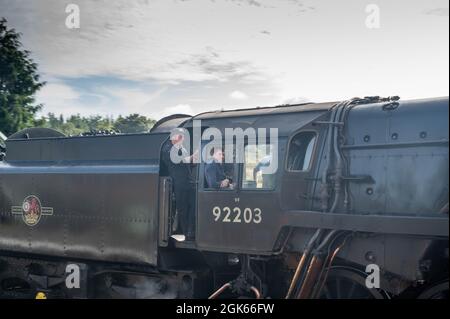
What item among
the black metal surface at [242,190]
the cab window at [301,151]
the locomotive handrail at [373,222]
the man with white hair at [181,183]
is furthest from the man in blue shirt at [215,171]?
the locomotive handrail at [373,222]

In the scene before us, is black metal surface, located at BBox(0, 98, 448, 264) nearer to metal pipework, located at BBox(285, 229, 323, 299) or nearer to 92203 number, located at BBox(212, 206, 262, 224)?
92203 number, located at BBox(212, 206, 262, 224)

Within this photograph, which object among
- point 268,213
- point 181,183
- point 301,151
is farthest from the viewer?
point 181,183

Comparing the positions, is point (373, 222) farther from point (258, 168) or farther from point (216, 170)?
point (216, 170)

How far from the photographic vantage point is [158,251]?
7812mm

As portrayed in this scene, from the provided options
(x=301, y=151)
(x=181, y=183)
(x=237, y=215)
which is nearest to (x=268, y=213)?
(x=237, y=215)

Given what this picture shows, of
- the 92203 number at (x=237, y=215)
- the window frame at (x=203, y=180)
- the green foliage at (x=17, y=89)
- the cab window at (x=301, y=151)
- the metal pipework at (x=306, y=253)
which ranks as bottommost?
the metal pipework at (x=306, y=253)

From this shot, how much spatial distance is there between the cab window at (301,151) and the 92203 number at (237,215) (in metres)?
0.68

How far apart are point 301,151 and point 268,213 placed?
835 millimetres

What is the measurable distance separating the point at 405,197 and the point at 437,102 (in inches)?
42.3

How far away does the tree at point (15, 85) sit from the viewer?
70.2 ft

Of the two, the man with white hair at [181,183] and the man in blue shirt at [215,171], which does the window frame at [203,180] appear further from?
the man with white hair at [181,183]

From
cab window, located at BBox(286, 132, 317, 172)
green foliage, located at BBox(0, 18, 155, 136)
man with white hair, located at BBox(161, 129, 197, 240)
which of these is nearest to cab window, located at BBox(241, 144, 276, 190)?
cab window, located at BBox(286, 132, 317, 172)

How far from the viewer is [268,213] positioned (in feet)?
22.4
